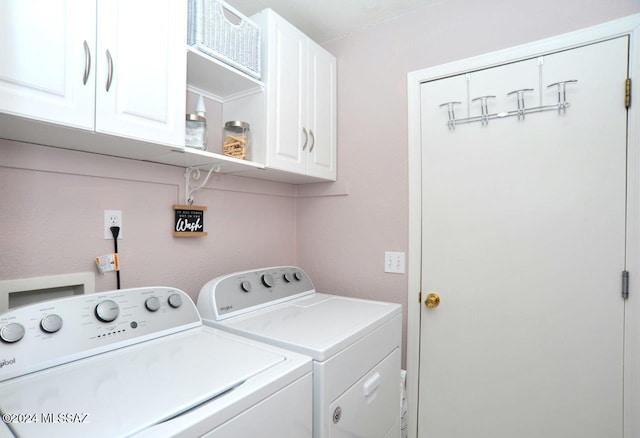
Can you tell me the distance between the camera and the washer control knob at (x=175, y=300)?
1.23 m

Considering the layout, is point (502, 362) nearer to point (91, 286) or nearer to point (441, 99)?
point (441, 99)

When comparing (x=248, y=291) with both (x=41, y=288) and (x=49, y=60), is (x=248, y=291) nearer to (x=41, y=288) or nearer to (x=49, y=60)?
(x=41, y=288)

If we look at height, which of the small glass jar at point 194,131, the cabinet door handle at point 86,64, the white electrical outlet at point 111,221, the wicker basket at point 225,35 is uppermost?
the wicker basket at point 225,35

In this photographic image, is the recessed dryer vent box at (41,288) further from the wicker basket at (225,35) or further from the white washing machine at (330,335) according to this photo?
the wicker basket at (225,35)

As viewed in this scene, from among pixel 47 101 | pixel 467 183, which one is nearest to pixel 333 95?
pixel 467 183

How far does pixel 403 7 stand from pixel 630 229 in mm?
1491

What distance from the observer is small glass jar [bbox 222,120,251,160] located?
59.5 inches

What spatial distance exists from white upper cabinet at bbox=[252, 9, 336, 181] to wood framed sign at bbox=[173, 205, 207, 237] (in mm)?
423

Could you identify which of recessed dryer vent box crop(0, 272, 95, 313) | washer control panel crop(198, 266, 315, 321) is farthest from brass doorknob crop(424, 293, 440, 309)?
recessed dryer vent box crop(0, 272, 95, 313)

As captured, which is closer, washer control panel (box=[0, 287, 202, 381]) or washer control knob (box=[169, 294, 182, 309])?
washer control panel (box=[0, 287, 202, 381])

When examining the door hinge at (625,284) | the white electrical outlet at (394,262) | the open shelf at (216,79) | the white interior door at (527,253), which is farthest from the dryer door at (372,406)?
the open shelf at (216,79)

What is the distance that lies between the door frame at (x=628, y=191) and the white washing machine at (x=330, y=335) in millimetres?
234

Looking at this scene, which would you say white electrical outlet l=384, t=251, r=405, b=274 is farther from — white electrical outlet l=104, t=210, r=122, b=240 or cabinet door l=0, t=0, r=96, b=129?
cabinet door l=0, t=0, r=96, b=129

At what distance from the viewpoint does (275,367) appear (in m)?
0.95
